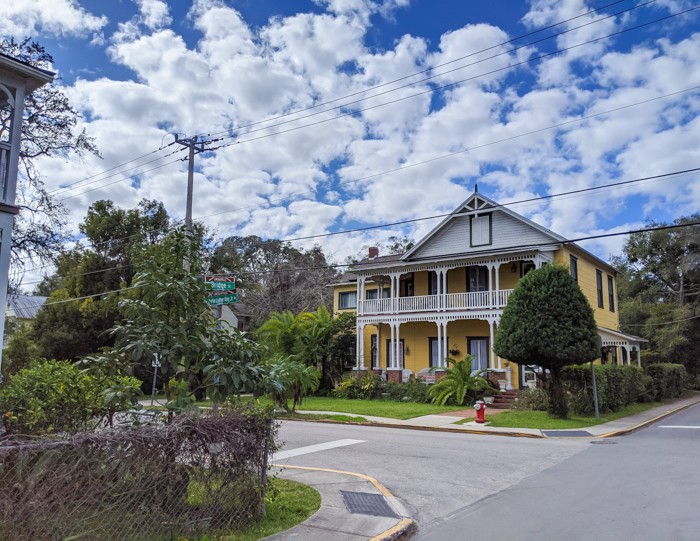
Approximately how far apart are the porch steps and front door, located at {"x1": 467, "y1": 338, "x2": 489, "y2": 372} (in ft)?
11.0

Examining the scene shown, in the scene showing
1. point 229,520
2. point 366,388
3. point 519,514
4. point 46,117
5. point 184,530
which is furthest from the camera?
point 366,388

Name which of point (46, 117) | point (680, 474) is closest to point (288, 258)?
point (46, 117)

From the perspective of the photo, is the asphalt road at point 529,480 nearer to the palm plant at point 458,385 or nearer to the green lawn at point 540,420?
the green lawn at point 540,420

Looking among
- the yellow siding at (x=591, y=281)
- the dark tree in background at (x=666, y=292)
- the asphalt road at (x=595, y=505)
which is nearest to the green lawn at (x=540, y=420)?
the asphalt road at (x=595, y=505)

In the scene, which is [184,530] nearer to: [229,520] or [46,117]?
[229,520]

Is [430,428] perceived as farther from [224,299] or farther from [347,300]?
[347,300]

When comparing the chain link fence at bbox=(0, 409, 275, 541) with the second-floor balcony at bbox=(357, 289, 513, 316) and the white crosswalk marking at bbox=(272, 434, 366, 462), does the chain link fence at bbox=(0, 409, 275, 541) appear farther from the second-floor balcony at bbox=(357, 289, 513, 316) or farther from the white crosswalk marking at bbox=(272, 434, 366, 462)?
the second-floor balcony at bbox=(357, 289, 513, 316)

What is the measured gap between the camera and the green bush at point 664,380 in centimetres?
2436

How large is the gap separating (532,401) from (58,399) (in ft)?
54.6

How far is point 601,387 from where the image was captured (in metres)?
17.5

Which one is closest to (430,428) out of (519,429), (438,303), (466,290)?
(519,429)

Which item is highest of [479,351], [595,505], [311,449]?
[479,351]

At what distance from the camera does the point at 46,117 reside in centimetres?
1530

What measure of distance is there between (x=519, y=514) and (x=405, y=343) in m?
22.3
